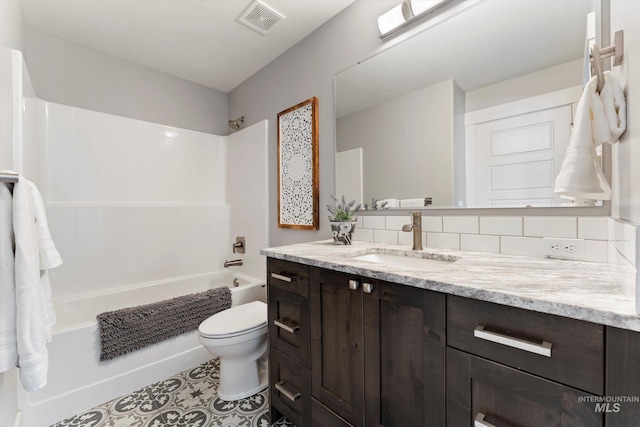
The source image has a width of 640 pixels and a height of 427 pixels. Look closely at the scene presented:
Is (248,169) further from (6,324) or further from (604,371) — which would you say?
(604,371)

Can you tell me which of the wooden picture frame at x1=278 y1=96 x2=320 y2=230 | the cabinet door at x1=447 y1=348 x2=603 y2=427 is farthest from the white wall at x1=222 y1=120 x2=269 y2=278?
the cabinet door at x1=447 y1=348 x2=603 y2=427

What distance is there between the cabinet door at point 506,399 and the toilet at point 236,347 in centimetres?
120

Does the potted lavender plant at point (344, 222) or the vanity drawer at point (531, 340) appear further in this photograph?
the potted lavender plant at point (344, 222)

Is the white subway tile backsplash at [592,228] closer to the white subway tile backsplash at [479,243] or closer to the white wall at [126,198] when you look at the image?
the white subway tile backsplash at [479,243]

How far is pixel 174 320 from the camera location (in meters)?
1.93

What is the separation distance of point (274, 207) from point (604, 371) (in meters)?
2.14

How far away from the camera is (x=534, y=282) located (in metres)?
0.76

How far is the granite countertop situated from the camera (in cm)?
57

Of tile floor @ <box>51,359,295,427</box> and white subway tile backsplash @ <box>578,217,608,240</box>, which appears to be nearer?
white subway tile backsplash @ <box>578,217,608,240</box>

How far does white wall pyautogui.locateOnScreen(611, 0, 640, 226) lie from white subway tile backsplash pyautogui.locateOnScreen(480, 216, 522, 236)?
1.01 ft

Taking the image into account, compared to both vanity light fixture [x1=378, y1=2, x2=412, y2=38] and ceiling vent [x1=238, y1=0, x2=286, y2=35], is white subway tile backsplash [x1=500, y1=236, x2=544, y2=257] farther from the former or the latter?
ceiling vent [x1=238, y1=0, x2=286, y2=35]

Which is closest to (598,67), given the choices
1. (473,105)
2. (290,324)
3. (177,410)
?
(473,105)

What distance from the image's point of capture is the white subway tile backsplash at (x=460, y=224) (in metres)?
1.31

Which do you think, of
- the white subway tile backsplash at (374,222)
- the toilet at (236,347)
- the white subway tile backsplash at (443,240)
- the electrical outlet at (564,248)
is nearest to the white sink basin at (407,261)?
the white subway tile backsplash at (443,240)
